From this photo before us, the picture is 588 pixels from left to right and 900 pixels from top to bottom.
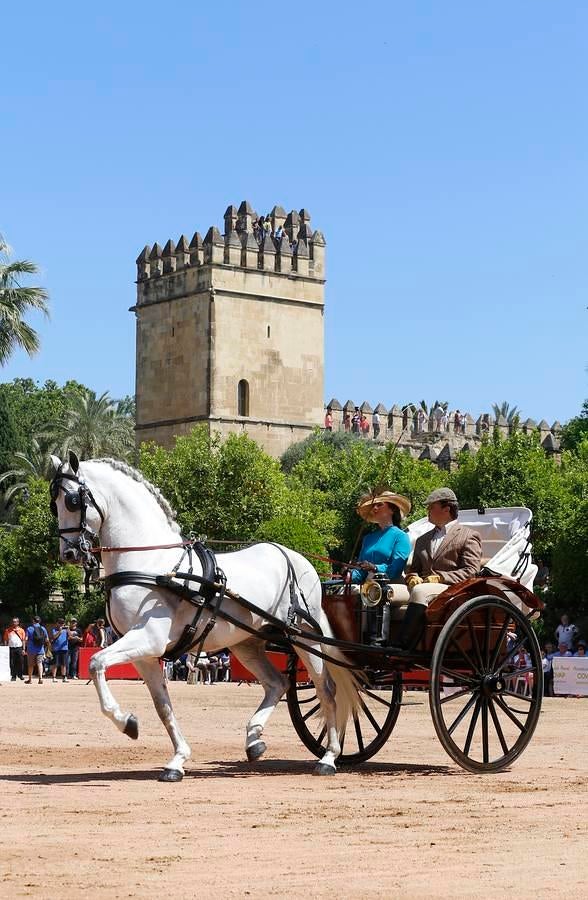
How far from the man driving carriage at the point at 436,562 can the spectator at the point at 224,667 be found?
21805 millimetres

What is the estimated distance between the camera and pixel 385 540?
12.0m

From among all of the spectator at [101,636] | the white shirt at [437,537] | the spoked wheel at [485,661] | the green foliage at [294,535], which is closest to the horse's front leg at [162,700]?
the spoked wheel at [485,661]

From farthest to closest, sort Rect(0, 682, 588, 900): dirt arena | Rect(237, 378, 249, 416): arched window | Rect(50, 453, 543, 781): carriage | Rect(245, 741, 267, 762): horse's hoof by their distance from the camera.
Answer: Rect(237, 378, 249, 416): arched window < Rect(245, 741, 267, 762): horse's hoof < Rect(50, 453, 543, 781): carriage < Rect(0, 682, 588, 900): dirt arena

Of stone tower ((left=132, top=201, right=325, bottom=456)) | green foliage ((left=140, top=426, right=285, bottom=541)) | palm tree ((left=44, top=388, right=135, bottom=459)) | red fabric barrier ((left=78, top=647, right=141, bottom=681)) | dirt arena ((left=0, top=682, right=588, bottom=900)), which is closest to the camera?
dirt arena ((left=0, top=682, right=588, bottom=900))

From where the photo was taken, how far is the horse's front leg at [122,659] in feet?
33.9

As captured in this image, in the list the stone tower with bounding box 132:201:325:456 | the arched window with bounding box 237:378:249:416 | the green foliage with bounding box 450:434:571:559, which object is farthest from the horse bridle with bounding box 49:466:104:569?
the arched window with bounding box 237:378:249:416

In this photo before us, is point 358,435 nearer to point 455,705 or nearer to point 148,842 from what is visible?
point 455,705

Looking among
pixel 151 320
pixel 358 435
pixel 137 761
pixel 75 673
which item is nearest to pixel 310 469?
pixel 358 435

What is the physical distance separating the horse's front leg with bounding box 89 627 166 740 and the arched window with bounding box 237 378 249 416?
187 ft

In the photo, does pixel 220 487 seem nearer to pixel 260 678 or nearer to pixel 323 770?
pixel 260 678

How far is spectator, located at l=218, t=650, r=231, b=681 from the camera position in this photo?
33.8 meters

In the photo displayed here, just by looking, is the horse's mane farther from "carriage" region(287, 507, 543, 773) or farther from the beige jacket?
the beige jacket

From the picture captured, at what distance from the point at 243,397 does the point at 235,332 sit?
9.00ft

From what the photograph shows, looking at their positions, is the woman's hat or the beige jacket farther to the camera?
the woman's hat
